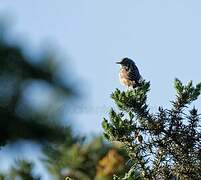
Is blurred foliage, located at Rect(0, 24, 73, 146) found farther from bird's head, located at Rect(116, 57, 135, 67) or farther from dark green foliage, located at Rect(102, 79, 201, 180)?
bird's head, located at Rect(116, 57, 135, 67)

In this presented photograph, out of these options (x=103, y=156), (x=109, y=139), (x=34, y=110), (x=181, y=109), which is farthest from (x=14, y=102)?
(x=103, y=156)

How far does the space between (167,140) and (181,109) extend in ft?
0.87

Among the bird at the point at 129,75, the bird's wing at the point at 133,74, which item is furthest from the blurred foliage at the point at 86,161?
the bird's wing at the point at 133,74

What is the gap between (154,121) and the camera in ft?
12.9

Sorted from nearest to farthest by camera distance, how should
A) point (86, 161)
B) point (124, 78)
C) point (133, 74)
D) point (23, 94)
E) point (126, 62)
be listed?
1. point (23, 94)
2. point (124, 78)
3. point (133, 74)
4. point (126, 62)
5. point (86, 161)

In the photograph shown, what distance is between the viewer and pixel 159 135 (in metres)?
3.86

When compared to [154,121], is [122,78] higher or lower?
higher

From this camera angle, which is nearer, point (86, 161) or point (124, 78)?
point (124, 78)

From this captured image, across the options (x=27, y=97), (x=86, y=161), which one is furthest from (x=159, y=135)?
(x=86, y=161)


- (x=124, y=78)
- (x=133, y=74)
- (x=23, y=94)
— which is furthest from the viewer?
(x=133, y=74)

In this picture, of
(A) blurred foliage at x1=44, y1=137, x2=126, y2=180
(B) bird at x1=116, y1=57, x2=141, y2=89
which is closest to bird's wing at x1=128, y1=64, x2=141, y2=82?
(B) bird at x1=116, y1=57, x2=141, y2=89

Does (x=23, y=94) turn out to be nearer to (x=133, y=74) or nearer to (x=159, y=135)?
(x=159, y=135)

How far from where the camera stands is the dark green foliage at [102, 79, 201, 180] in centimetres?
373

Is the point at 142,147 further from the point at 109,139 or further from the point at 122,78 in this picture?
the point at 122,78
